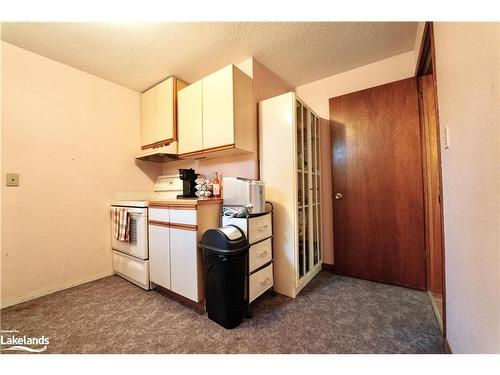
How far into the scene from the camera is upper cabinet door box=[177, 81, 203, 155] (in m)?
2.11

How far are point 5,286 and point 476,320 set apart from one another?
3.20 meters

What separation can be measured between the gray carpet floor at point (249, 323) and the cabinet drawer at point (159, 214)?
28.7 inches

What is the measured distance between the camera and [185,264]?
5.48ft

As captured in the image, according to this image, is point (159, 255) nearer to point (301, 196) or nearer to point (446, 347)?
point (301, 196)

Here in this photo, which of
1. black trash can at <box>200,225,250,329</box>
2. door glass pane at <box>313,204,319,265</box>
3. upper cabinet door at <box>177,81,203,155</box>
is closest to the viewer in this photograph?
black trash can at <box>200,225,250,329</box>

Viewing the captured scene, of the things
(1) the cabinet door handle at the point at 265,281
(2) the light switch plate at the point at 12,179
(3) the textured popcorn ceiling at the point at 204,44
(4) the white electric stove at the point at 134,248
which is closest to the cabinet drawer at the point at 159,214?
(4) the white electric stove at the point at 134,248

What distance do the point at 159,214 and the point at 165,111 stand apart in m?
1.26

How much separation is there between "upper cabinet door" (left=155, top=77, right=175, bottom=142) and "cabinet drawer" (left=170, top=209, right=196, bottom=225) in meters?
1.02

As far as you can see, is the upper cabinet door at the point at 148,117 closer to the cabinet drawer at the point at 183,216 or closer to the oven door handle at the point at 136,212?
the oven door handle at the point at 136,212

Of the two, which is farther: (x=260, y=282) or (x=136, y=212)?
(x=136, y=212)

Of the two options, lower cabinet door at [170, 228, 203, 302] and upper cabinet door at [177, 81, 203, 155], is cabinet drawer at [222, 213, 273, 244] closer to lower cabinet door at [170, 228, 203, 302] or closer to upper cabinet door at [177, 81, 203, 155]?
lower cabinet door at [170, 228, 203, 302]

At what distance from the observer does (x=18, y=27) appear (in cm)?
164

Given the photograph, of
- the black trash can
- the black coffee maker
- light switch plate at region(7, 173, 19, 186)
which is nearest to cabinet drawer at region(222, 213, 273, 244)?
the black trash can

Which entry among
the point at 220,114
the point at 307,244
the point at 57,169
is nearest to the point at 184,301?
the point at 307,244
